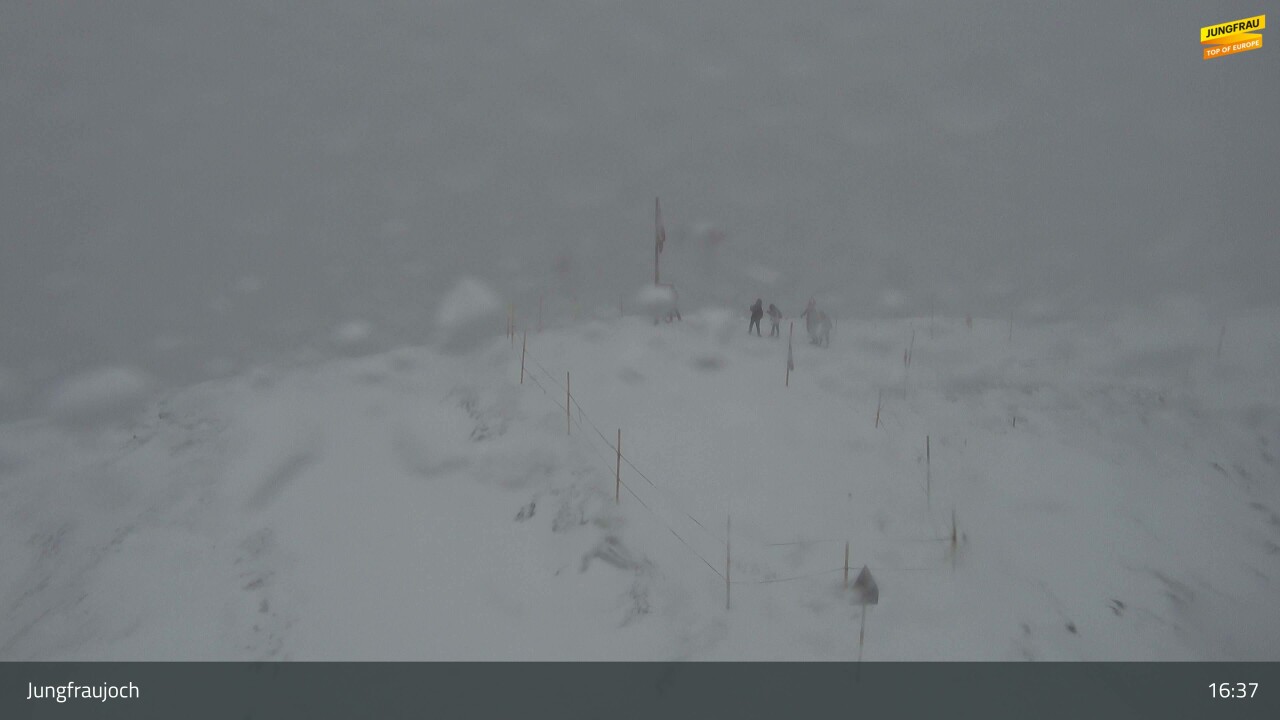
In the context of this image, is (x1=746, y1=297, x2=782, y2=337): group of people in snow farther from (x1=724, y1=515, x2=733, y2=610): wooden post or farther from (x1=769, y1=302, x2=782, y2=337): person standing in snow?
(x1=724, y1=515, x2=733, y2=610): wooden post

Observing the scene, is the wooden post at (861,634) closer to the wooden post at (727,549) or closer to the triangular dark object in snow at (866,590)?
the triangular dark object in snow at (866,590)

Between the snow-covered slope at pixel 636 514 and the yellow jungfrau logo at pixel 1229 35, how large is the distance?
7512 millimetres

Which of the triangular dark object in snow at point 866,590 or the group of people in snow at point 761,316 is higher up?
the group of people in snow at point 761,316

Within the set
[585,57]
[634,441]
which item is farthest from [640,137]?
[634,441]

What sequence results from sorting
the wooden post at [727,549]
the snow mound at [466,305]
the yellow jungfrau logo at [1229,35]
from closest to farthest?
the wooden post at [727,549], the snow mound at [466,305], the yellow jungfrau logo at [1229,35]

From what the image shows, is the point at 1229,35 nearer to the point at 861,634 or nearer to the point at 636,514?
the point at 861,634

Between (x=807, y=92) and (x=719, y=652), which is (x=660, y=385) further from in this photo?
(x=807, y=92)
